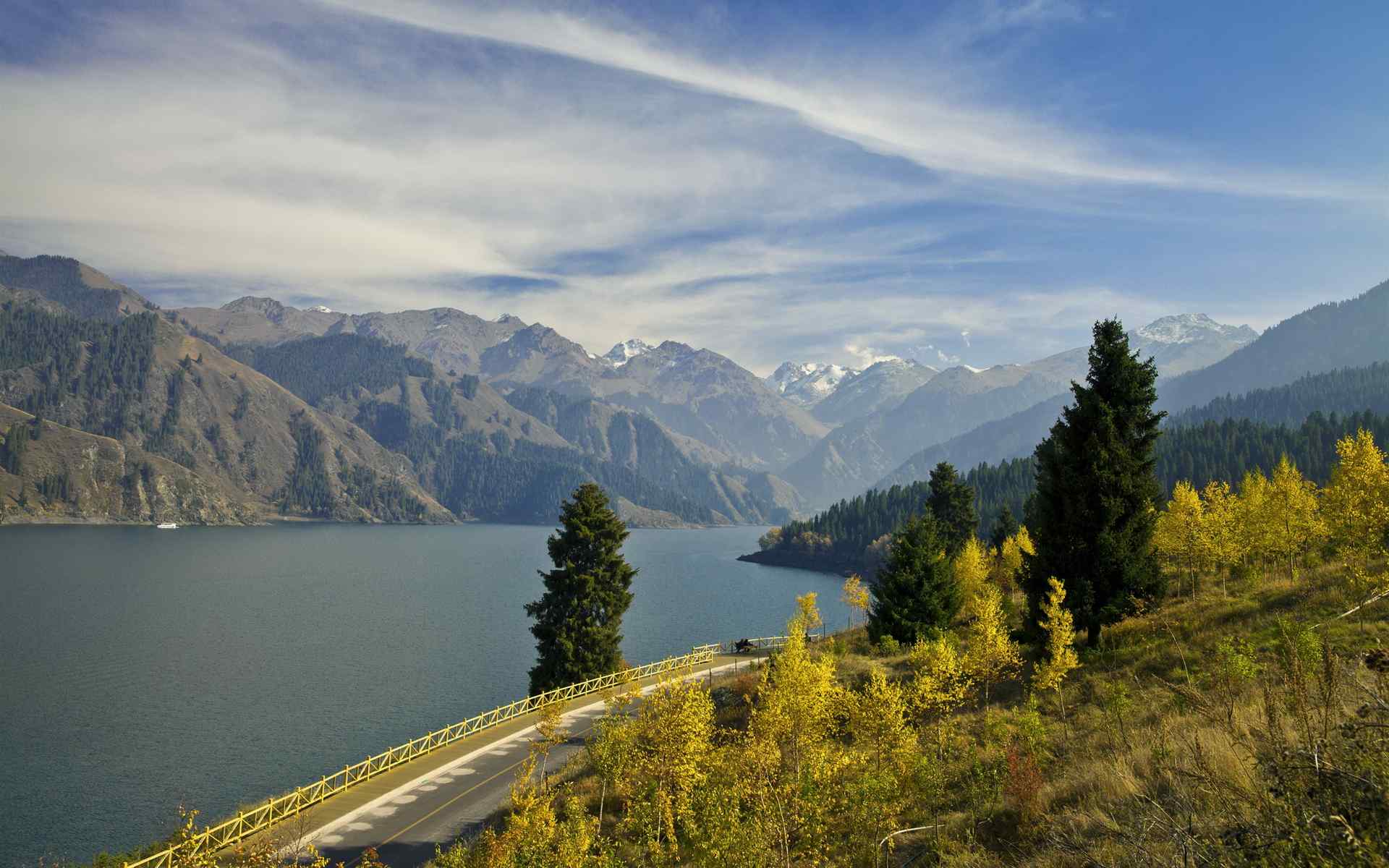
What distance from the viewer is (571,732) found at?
45469 millimetres

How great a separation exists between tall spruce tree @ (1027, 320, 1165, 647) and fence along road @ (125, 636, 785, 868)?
20.1 metres

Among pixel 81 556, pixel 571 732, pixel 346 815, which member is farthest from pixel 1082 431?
pixel 81 556

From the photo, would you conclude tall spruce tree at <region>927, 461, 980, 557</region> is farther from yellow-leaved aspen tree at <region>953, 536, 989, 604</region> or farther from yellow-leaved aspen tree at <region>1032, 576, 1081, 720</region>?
yellow-leaved aspen tree at <region>1032, 576, 1081, 720</region>

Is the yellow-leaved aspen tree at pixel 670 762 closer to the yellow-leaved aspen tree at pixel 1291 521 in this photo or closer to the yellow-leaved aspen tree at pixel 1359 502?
the yellow-leaved aspen tree at pixel 1359 502

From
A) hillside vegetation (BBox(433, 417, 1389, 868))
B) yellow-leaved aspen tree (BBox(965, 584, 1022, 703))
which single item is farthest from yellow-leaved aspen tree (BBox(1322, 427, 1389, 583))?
yellow-leaved aspen tree (BBox(965, 584, 1022, 703))

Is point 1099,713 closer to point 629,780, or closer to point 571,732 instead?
point 629,780

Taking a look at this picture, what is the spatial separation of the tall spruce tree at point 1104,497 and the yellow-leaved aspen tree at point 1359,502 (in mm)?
7467

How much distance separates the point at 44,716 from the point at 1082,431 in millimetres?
85057

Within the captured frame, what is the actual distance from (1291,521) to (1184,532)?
5744 mm

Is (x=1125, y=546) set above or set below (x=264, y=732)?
above

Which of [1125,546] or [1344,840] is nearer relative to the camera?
[1344,840]

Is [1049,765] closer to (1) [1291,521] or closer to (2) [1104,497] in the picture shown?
(2) [1104,497]

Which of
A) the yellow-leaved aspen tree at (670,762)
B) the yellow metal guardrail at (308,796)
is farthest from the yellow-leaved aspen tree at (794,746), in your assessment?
the yellow metal guardrail at (308,796)

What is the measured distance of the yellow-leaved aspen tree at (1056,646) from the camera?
29766mm
